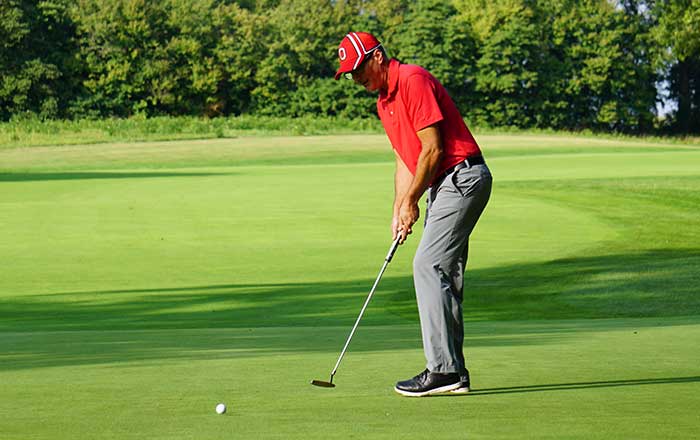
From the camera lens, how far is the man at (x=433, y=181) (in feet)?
19.3

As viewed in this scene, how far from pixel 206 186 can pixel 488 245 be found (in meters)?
13.2

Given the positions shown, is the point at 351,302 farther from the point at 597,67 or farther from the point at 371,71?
the point at 597,67

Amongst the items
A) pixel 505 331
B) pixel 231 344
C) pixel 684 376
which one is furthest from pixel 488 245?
pixel 684 376

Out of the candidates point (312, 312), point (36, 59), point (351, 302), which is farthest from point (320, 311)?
point (36, 59)

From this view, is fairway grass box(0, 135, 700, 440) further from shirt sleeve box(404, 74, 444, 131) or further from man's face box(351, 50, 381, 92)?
man's face box(351, 50, 381, 92)

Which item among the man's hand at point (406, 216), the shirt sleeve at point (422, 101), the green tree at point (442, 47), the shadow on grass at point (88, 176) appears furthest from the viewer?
the green tree at point (442, 47)

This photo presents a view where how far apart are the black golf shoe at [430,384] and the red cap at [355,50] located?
161 centimetres

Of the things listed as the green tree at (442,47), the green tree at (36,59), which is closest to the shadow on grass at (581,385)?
the green tree at (36,59)

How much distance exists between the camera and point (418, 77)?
231 inches

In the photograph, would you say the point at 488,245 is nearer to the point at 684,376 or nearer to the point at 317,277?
the point at 317,277

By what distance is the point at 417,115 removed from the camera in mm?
5871

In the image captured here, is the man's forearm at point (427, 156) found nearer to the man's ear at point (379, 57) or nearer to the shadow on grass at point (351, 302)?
the man's ear at point (379, 57)

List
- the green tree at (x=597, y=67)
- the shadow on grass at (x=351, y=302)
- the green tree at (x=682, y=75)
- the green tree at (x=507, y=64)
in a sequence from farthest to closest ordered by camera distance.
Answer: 1. the green tree at (x=597, y=67)
2. the green tree at (x=507, y=64)
3. the green tree at (x=682, y=75)
4. the shadow on grass at (x=351, y=302)

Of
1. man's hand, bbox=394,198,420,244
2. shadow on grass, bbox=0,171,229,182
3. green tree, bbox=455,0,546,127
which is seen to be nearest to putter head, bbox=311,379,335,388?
man's hand, bbox=394,198,420,244
